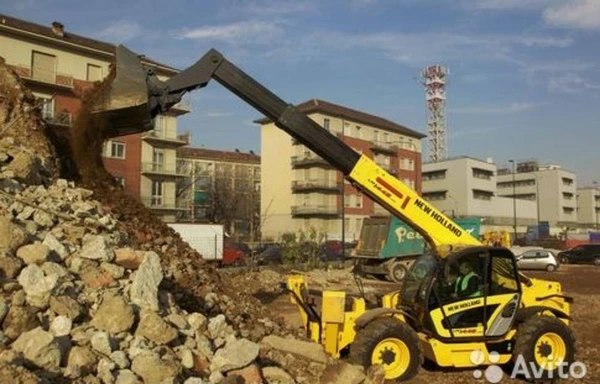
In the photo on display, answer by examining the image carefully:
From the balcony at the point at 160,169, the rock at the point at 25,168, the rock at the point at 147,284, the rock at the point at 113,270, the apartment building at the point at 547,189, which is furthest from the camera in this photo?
the apartment building at the point at 547,189

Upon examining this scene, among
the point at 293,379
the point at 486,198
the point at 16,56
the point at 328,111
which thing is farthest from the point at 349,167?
the point at 486,198

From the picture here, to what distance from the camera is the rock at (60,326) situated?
596 cm

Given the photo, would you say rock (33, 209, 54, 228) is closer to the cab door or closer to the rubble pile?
the rubble pile

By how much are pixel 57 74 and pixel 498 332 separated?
1875 inches

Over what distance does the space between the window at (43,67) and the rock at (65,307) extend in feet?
154

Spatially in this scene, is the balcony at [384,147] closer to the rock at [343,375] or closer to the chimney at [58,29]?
the chimney at [58,29]

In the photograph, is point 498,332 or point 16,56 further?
point 16,56

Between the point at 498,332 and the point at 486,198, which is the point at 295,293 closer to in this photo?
the point at 498,332

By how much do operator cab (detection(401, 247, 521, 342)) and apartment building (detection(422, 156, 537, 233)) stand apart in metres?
84.8

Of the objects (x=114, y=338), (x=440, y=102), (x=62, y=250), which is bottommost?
(x=114, y=338)

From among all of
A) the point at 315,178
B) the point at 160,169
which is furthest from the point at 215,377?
the point at 315,178

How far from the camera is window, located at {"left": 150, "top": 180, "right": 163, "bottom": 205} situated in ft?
187

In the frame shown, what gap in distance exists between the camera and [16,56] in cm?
4769

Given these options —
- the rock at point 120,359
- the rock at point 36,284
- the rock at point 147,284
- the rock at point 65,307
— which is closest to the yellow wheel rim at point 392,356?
the rock at point 147,284
